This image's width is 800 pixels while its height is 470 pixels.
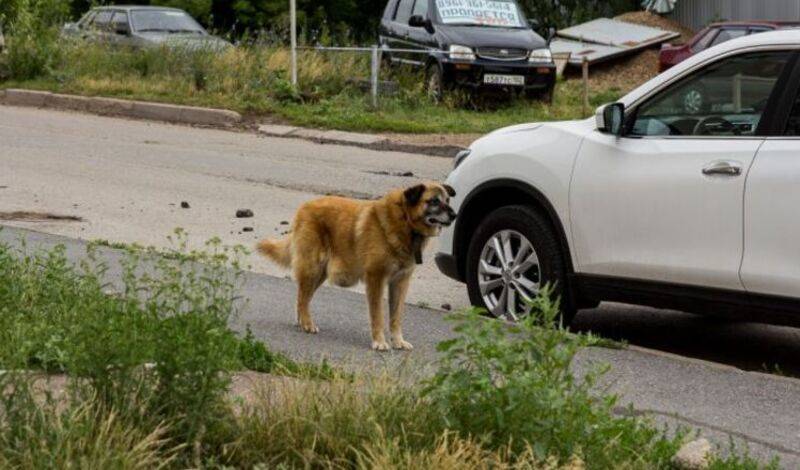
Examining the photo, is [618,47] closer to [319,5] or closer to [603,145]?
[319,5]

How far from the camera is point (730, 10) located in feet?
124

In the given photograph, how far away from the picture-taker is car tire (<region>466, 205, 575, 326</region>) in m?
8.66

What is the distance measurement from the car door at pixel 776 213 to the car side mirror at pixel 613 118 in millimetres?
873

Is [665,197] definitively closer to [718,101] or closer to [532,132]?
[718,101]

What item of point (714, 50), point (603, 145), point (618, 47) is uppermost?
point (714, 50)

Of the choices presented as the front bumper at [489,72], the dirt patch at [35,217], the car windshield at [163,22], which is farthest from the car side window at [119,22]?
the dirt patch at [35,217]

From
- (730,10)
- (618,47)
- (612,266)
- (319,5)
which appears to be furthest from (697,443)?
(319,5)

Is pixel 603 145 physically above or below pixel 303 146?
above

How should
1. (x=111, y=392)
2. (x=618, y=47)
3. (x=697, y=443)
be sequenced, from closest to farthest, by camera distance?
(x=111, y=392) < (x=697, y=443) < (x=618, y=47)

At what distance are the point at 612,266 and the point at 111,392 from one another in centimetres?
384

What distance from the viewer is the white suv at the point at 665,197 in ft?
25.0

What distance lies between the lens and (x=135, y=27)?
27.8m

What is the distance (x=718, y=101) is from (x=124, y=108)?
1575 cm

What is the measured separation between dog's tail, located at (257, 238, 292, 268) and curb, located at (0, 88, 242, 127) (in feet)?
42.7
